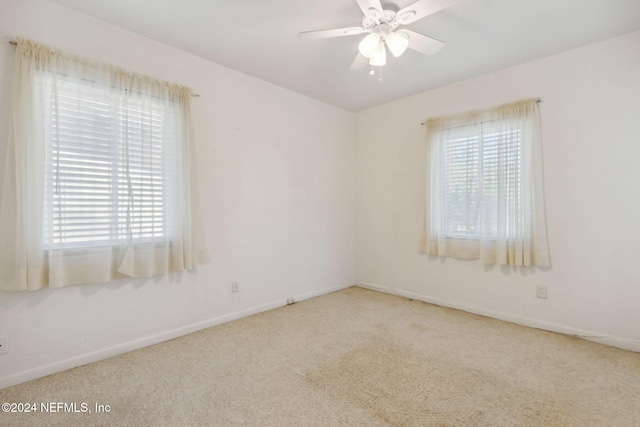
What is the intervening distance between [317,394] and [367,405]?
311 millimetres

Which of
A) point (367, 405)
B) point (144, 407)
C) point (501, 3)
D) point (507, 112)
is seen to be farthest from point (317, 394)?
point (507, 112)

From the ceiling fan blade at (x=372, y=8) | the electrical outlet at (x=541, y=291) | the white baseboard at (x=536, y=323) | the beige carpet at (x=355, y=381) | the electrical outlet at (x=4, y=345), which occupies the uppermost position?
the ceiling fan blade at (x=372, y=8)

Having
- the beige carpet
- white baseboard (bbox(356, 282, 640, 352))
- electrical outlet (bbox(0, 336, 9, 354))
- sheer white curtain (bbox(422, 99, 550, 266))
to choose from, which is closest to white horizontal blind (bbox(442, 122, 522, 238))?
sheer white curtain (bbox(422, 99, 550, 266))

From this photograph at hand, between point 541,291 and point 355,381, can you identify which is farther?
point 541,291

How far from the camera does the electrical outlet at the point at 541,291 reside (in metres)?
2.80

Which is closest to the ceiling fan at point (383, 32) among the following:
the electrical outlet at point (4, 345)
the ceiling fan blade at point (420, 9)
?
the ceiling fan blade at point (420, 9)

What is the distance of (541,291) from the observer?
2.82 meters

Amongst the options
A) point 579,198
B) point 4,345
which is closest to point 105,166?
point 4,345

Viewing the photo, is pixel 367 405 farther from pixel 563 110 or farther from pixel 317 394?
pixel 563 110

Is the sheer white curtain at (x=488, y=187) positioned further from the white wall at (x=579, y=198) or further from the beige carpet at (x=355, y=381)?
the beige carpet at (x=355, y=381)

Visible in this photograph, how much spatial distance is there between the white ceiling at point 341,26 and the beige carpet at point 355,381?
2.54 metres

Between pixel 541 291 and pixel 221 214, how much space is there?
320cm

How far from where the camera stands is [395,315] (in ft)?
10.4

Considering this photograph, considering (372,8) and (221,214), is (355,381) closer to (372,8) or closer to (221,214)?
(221,214)
